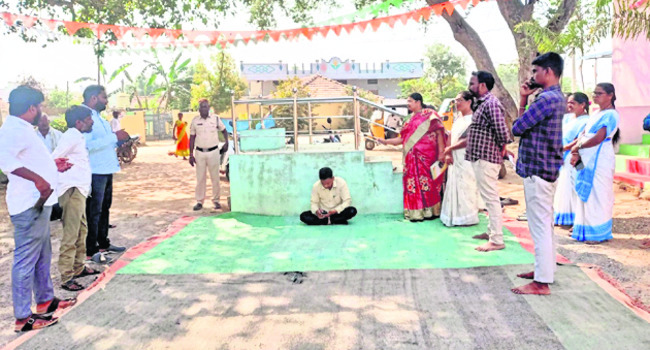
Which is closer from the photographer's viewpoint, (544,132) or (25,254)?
(25,254)

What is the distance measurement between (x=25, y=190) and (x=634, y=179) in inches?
328

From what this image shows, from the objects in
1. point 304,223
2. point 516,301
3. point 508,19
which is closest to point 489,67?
point 508,19

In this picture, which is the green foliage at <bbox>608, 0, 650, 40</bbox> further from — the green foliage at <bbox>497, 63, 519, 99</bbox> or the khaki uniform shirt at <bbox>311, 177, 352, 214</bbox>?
the green foliage at <bbox>497, 63, 519, 99</bbox>

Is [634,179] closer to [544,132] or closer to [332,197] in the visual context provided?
[332,197]

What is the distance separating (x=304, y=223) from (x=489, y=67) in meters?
7.30

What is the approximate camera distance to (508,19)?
11922 mm

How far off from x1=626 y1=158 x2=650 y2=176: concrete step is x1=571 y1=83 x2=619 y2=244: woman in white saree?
365 cm

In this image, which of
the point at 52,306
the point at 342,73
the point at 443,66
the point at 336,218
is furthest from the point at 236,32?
the point at 443,66

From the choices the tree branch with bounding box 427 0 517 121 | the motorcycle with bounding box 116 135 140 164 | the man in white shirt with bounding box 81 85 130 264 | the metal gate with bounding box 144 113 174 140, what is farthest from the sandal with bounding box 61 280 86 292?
the metal gate with bounding box 144 113 174 140

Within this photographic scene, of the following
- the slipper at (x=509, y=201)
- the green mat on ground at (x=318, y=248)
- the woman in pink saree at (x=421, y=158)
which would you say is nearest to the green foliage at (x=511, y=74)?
the slipper at (x=509, y=201)

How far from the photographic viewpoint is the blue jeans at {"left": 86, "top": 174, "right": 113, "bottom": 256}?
518 cm

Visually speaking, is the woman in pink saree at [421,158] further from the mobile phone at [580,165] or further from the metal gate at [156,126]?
the metal gate at [156,126]

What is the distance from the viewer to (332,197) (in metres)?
6.57

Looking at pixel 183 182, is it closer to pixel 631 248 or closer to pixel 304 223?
pixel 304 223
